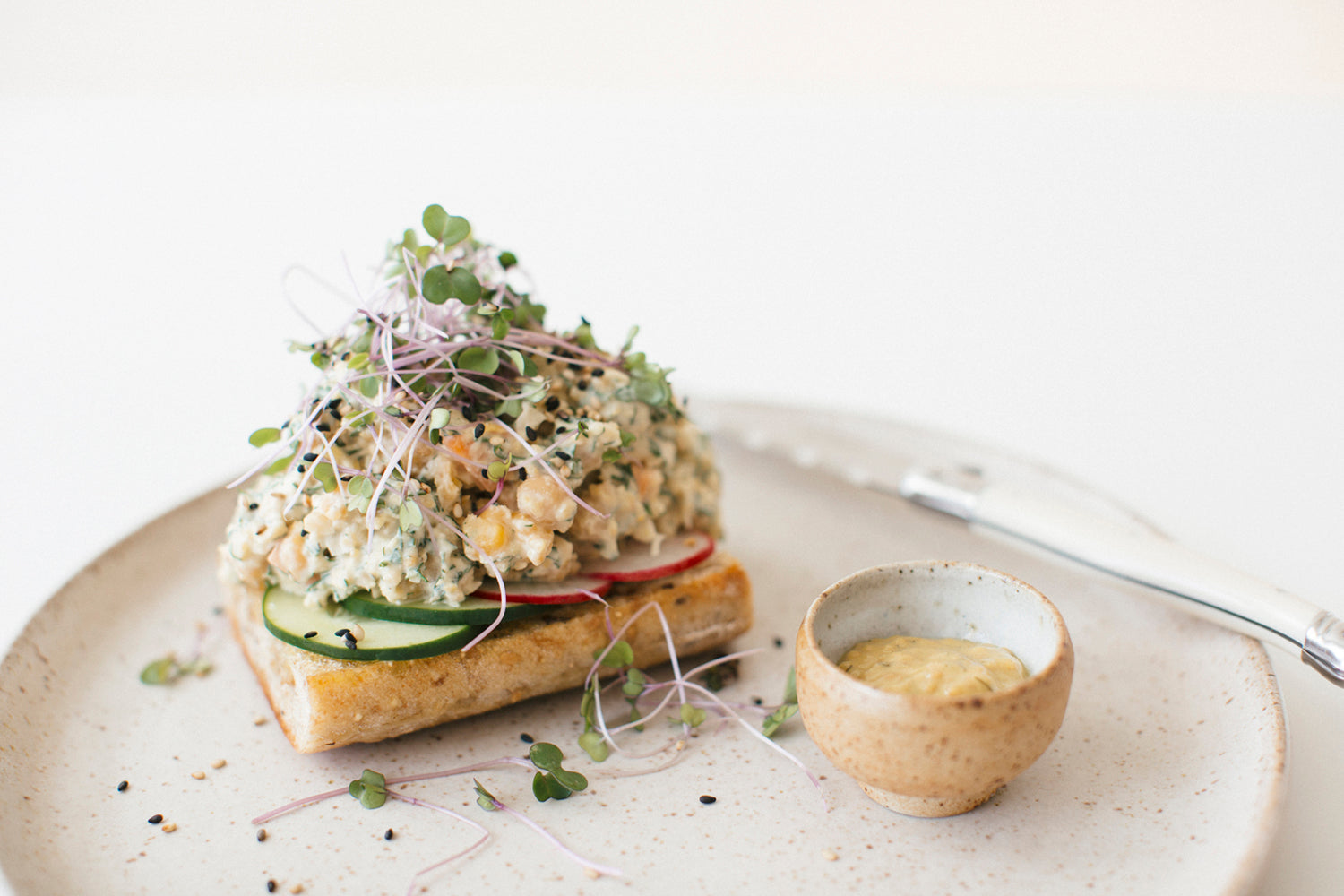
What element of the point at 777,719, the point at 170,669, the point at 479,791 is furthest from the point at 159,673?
the point at 777,719

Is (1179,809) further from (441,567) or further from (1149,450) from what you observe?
(1149,450)

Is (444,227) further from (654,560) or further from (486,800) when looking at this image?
(486,800)

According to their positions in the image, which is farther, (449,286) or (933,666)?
(449,286)

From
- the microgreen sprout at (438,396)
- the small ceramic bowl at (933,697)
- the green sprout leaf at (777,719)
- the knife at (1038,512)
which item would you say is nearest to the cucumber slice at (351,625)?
the microgreen sprout at (438,396)

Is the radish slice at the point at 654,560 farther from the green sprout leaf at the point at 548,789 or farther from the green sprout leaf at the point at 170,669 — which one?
the green sprout leaf at the point at 170,669

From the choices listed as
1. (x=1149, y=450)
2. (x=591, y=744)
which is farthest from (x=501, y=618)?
(x=1149, y=450)

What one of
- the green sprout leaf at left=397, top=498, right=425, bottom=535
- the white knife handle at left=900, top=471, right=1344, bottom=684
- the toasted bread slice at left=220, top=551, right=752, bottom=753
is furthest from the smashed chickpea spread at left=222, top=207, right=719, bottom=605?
the white knife handle at left=900, top=471, right=1344, bottom=684
